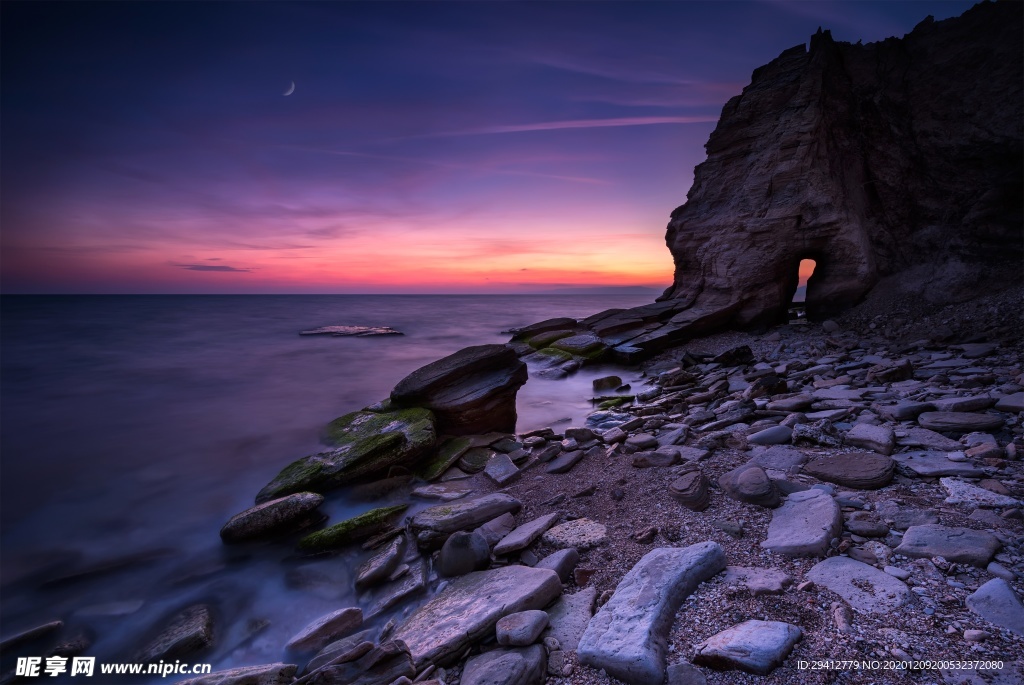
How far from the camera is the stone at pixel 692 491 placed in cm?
419

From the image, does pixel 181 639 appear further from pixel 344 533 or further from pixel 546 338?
pixel 546 338

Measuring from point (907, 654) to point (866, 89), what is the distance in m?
18.2


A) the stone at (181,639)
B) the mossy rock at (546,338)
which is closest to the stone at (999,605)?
the stone at (181,639)

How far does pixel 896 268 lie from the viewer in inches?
540

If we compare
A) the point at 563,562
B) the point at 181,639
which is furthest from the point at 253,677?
the point at 563,562

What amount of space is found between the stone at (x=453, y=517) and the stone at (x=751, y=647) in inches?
119

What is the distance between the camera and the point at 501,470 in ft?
21.9

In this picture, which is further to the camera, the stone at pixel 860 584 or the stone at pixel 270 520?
the stone at pixel 270 520

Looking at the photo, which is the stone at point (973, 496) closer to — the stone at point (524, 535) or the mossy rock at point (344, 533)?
the stone at point (524, 535)

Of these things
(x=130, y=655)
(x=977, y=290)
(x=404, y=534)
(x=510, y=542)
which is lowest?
(x=130, y=655)

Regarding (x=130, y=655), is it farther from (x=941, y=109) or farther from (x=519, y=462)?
(x=941, y=109)

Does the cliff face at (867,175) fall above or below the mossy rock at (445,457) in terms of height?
above

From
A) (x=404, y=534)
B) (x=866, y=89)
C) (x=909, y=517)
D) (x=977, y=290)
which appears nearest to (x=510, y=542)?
(x=404, y=534)

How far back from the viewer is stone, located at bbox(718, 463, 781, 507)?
397cm
